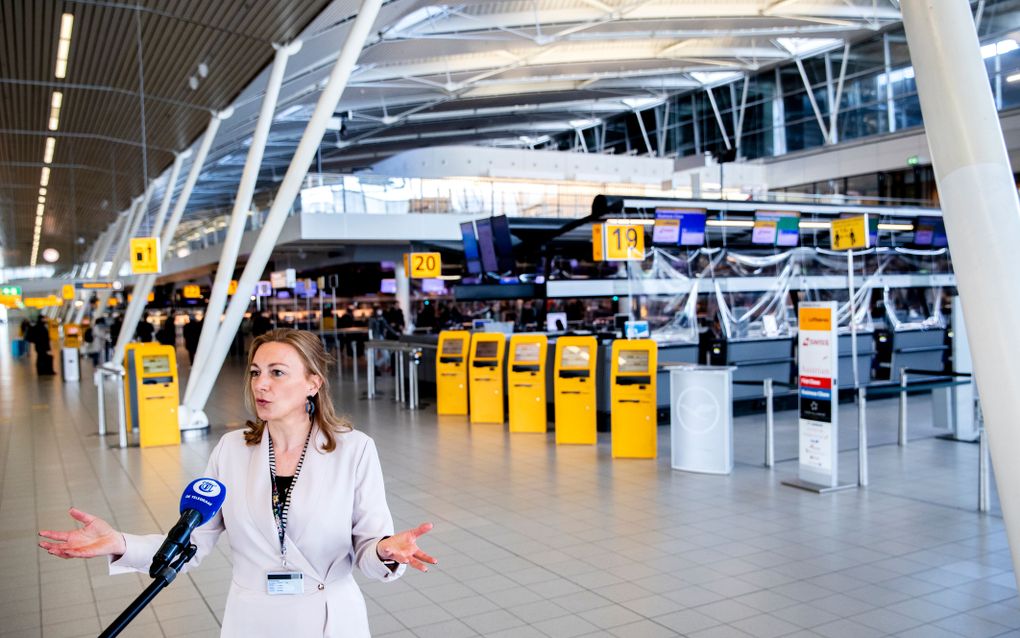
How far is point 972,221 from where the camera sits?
303 centimetres

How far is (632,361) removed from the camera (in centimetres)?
940

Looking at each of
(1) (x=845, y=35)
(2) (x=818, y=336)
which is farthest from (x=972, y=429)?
(1) (x=845, y=35)

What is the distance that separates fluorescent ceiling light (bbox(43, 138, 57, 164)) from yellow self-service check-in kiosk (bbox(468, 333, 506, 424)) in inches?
490

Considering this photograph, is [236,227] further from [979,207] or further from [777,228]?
[979,207]

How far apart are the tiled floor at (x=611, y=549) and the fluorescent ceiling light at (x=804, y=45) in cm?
2157

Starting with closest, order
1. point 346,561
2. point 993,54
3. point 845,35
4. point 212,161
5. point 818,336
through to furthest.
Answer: point 346,561
point 818,336
point 993,54
point 845,35
point 212,161

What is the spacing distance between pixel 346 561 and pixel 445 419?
10289 mm

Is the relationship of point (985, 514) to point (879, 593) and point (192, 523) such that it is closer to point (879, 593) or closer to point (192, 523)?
point (879, 593)

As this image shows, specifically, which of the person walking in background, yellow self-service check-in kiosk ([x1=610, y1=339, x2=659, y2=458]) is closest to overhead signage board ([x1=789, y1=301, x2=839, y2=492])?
yellow self-service check-in kiosk ([x1=610, y1=339, x2=659, y2=458])

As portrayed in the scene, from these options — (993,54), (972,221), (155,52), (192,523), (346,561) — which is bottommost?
(346,561)

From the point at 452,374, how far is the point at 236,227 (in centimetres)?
380

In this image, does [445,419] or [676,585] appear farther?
[445,419]

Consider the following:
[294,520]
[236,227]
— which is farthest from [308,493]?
[236,227]

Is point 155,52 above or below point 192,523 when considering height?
above
